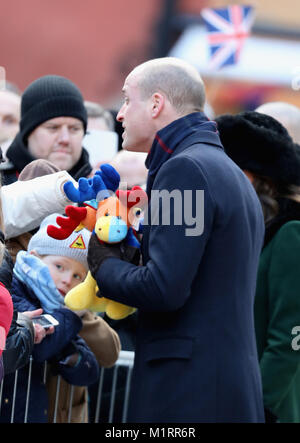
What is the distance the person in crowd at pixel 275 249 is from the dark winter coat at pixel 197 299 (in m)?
0.67

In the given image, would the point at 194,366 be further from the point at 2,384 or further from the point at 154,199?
the point at 2,384

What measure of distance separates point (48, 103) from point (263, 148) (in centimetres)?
121

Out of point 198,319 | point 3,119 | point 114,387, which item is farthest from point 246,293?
point 3,119

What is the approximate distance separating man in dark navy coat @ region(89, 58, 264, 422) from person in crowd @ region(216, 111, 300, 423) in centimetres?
62

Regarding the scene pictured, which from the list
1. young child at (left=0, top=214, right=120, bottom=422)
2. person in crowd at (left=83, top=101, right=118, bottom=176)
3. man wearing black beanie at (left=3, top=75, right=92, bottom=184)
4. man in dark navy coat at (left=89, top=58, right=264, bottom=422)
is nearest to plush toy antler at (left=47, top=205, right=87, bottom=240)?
man in dark navy coat at (left=89, top=58, right=264, bottom=422)

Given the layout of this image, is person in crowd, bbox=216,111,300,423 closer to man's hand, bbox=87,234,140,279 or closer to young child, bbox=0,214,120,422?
young child, bbox=0,214,120,422

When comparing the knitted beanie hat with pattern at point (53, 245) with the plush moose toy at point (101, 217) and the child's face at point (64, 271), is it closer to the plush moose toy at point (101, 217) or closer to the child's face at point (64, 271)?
the child's face at point (64, 271)

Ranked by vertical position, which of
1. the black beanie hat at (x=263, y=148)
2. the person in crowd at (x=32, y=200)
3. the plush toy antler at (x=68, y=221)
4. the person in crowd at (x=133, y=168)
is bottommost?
the plush toy antler at (x=68, y=221)

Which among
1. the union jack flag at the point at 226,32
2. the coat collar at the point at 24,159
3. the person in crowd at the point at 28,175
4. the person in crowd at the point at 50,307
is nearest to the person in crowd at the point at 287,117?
the coat collar at the point at 24,159

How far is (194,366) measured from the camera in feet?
9.45

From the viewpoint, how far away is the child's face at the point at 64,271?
3592mm

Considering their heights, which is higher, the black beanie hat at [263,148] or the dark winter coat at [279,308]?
the black beanie hat at [263,148]

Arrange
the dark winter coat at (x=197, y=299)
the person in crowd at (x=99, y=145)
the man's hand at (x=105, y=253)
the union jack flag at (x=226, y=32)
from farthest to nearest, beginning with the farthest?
the union jack flag at (x=226, y=32) < the person in crowd at (x=99, y=145) < the man's hand at (x=105, y=253) < the dark winter coat at (x=197, y=299)

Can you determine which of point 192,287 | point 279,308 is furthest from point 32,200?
point 279,308
